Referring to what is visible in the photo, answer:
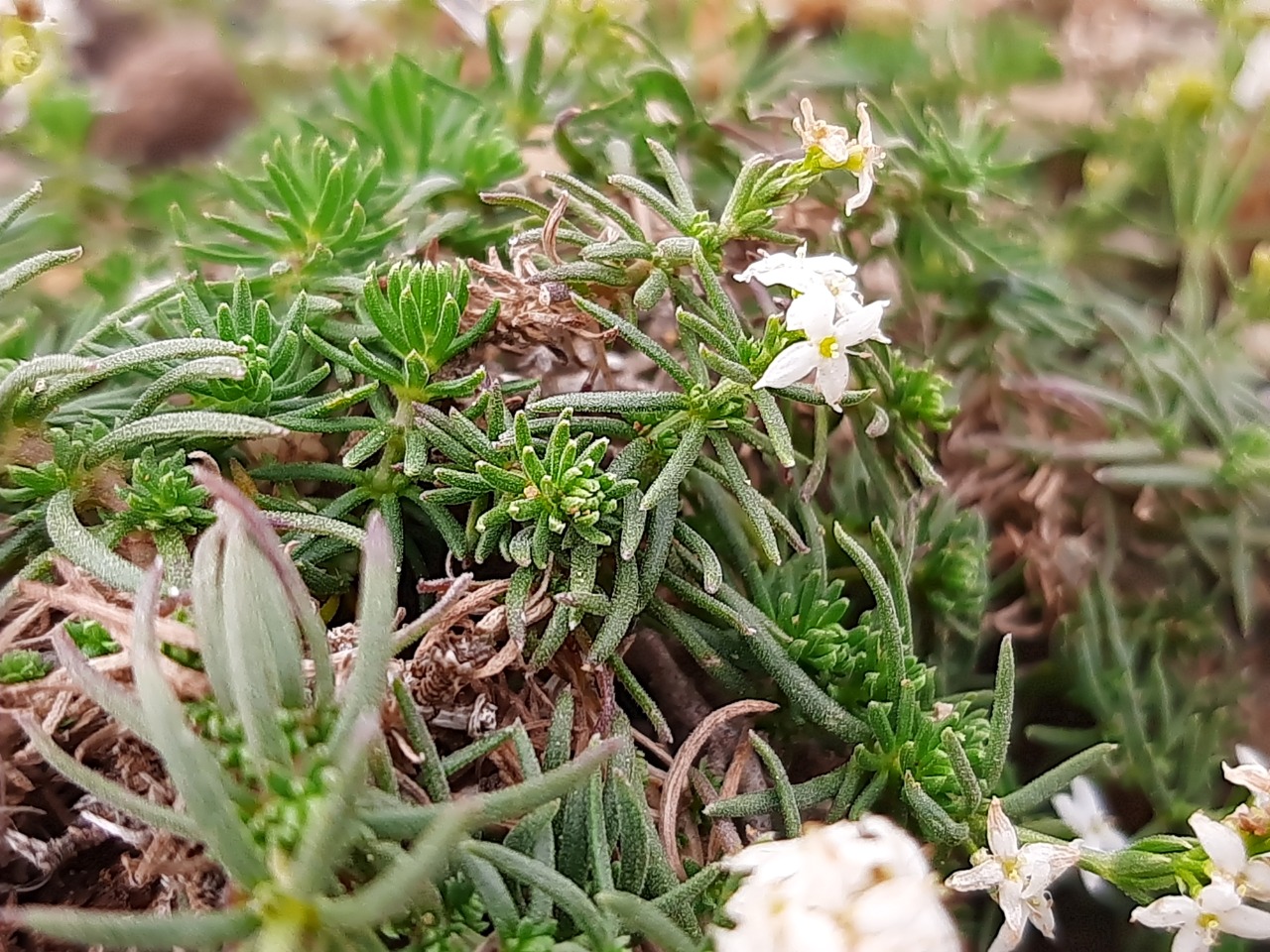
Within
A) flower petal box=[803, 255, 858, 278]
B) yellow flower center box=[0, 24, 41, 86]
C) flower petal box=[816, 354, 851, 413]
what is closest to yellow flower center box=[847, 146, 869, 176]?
flower petal box=[803, 255, 858, 278]

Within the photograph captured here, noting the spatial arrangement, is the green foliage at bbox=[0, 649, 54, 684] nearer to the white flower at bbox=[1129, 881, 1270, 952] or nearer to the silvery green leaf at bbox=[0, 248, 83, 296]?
the silvery green leaf at bbox=[0, 248, 83, 296]

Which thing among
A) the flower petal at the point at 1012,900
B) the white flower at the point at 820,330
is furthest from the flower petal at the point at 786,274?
the flower petal at the point at 1012,900

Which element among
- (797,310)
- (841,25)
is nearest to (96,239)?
(797,310)

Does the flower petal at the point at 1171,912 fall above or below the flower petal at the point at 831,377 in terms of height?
below

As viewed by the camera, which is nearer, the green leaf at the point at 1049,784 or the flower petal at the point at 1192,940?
the flower petal at the point at 1192,940

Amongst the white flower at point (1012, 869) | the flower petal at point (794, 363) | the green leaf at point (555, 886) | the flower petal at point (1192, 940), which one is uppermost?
the flower petal at point (794, 363)

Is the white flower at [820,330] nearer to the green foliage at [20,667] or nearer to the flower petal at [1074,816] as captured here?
the flower petal at [1074,816]
